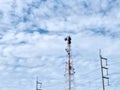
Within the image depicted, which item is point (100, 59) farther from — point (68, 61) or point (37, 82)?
point (37, 82)

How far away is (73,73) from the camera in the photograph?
74062mm

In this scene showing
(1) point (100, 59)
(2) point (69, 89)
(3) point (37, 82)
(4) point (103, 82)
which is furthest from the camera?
(3) point (37, 82)

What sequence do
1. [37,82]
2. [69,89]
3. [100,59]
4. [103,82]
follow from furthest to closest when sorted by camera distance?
[37,82]
[69,89]
[100,59]
[103,82]

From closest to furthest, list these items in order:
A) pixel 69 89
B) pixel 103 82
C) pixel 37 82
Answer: pixel 103 82 < pixel 69 89 < pixel 37 82

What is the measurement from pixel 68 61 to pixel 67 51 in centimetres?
250

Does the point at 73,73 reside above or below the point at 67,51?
below

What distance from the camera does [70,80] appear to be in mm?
73875

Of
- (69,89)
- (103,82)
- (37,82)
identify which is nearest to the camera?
(103,82)

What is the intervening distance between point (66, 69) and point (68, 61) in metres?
1.77

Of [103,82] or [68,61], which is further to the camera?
[68,61]

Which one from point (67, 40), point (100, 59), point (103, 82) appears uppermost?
point (67, 40)

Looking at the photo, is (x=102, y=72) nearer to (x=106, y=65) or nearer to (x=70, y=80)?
(x=106, y=65)

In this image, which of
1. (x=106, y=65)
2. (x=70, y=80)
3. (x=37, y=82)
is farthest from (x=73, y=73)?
(x=37, y=82)

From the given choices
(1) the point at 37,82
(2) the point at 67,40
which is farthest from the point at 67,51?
(1) the point at 37,82
